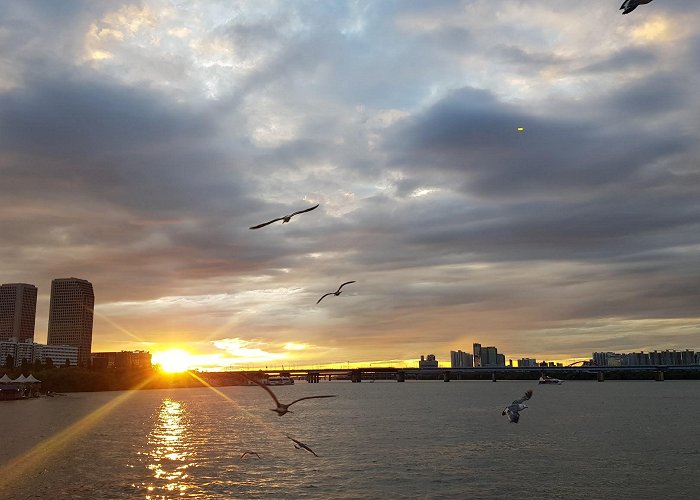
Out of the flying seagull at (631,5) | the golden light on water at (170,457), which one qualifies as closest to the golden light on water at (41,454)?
the golden light on water at (170,457)

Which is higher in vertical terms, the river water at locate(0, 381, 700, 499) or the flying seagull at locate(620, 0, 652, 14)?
the flying seagull at locate(620, 0, 652, 14)

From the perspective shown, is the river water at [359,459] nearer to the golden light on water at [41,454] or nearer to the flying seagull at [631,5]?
the golden light on water at [41,454]

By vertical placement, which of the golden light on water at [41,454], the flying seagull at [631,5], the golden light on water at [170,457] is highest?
the flying seagull at [631,5]

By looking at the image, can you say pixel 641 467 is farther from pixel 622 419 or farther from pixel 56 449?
pixel 56 449

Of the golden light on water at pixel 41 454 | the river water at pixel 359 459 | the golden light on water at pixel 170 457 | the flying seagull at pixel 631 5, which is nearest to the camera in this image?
the flying seagull at pixel 631 5

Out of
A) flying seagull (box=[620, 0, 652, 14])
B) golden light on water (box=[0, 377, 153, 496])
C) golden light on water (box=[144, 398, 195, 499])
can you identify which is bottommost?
golden light on water (box=[144, 398, 195, 499])

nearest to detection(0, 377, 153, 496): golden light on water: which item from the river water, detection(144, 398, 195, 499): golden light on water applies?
the river water


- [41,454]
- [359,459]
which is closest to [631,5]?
[359,459]

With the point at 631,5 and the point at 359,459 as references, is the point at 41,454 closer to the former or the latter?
the point at 359,459

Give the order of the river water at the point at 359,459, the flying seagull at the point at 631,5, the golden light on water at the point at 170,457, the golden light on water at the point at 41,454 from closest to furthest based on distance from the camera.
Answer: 1. the flying seagull at the point at 631,5
2. the river water at the point at 359,459
3. the golden light on water at the point at 170,457
4. the golden light on water at the point at 41,454

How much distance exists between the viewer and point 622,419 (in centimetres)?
13062

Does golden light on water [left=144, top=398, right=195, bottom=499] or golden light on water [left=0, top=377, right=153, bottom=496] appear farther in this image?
golden light on water [left=0, top=377, right=153, bottom=496]

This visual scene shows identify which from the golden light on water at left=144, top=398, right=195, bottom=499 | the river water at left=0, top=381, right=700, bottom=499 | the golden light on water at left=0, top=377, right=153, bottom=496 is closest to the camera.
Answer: the river water at left=0, top=381, right=700, bottom=499

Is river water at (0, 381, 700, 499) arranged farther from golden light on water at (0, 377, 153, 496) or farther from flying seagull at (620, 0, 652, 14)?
flying seagull at (620, 0, 652, 14)
